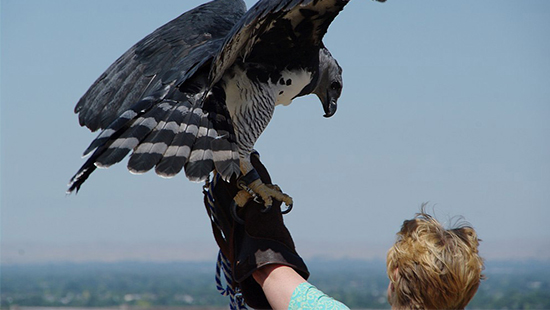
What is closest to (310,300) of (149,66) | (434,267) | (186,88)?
(434,267)

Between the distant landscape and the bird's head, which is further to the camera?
the distant landscape

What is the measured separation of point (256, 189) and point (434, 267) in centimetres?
77

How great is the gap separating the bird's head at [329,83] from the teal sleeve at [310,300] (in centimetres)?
182

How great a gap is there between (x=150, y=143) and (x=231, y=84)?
0.62 meters

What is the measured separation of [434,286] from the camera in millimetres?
1686

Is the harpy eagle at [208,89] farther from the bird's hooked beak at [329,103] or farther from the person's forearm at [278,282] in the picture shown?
the person's forearm at [278,282]

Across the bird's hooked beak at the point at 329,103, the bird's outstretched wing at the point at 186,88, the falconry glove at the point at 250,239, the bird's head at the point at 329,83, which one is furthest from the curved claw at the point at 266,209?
the bird's hooked beak at the point at 329,103

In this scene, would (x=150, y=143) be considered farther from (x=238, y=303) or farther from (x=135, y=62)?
(x=135, y=62)

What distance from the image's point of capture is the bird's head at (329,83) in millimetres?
3404

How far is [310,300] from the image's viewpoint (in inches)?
64.1

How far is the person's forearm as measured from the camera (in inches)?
67.3

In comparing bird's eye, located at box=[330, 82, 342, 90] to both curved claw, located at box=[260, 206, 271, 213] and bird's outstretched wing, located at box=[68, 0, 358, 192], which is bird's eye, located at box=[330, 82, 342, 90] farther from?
curved claw, located at box=[260, 206, 271, 213]

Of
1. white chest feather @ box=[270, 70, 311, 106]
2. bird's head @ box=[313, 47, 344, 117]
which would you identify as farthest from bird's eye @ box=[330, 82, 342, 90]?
white chest feather @ box=[270, 70, 311, 106]

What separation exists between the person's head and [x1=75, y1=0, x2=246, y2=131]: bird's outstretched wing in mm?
1364
